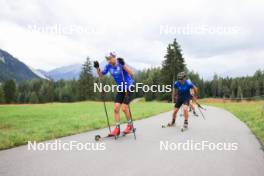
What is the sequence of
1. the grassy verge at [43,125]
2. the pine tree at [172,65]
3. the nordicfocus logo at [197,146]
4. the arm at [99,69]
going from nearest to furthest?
the nordicfocus logo at [197,146], the grassy verge at [43,125], the arm at [99,69], the pine tree at [172,65]

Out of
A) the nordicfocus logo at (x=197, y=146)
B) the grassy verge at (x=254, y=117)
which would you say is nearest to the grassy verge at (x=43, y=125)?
the nordicfocus logo at (x=197, y=146)

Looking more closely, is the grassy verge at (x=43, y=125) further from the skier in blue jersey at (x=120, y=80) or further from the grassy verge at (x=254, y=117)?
the grassy verge at (x=254, y=117)

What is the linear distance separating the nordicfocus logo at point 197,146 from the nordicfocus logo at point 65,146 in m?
1.45

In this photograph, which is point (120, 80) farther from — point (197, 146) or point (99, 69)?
point (197, 146)

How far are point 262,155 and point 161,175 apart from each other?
267 cm

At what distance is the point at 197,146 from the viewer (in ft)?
21.0

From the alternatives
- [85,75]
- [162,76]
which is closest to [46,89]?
[85,75]

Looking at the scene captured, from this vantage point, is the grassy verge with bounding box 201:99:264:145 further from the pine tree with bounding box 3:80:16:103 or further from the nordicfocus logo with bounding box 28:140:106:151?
the pine tree with bounding box 3:80:16:103

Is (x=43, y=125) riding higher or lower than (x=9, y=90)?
lower

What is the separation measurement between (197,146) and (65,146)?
9.72ft

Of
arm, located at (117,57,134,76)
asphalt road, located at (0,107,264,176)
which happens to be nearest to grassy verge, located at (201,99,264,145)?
asphalt road, located at (0,107,264,176)

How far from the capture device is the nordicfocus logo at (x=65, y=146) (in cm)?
589

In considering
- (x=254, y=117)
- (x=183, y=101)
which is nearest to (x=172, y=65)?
(x=254, y=117)

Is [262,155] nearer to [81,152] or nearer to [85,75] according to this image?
[81,152]
